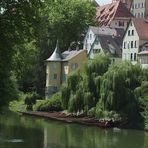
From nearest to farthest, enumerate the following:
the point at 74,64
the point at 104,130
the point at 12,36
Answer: the point at 12,36 < the point at 104,130 < the point at 74,64

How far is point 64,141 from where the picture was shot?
4244 cm

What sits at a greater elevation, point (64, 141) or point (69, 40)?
point (69, 40)

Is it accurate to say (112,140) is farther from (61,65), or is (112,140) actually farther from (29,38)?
(61,65)

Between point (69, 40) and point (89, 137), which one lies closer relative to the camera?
point (89, 137)

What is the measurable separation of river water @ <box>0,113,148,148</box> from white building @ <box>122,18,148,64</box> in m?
22.7

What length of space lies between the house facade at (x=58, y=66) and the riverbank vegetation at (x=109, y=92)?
2225 centimetres

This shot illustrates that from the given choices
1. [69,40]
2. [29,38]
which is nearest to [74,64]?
[69,40]

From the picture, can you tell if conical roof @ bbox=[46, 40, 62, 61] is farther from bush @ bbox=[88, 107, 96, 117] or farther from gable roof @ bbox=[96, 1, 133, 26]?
gable roof @ bbox=[96, 1, 133, 26]

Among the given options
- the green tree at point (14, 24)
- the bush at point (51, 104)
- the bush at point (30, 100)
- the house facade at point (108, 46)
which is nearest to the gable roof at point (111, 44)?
the house facade at point (108, 46)

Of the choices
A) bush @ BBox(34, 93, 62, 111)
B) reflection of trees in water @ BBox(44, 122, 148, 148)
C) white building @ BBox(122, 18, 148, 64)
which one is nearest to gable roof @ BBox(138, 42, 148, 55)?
white building @ BBox(122, 18, 148, 64)

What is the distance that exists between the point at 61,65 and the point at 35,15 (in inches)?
2256

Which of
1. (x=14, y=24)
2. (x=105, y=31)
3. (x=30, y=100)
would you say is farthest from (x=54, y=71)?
(x=14, y=24)

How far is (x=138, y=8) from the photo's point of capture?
122500 millimetres

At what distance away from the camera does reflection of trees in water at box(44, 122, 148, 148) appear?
41.0 m
